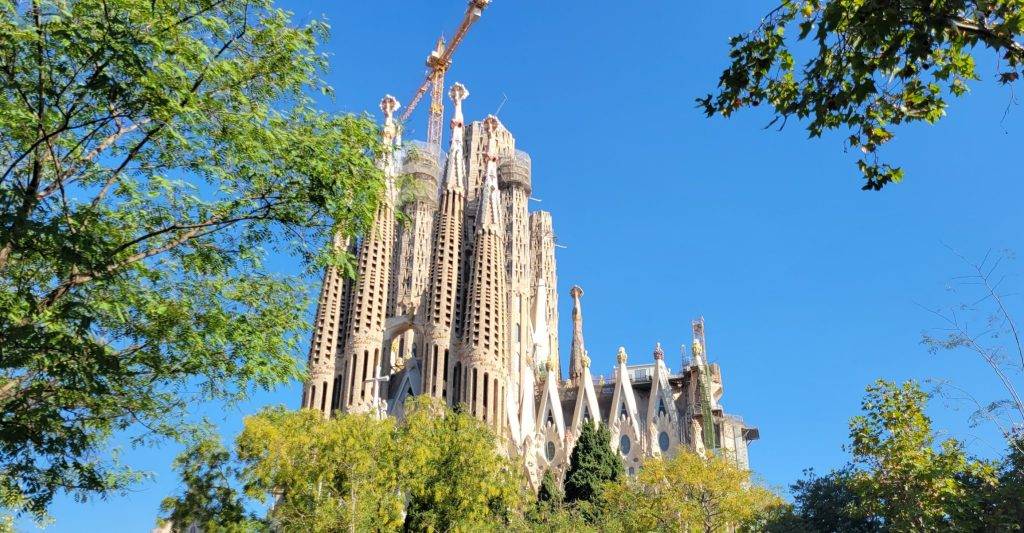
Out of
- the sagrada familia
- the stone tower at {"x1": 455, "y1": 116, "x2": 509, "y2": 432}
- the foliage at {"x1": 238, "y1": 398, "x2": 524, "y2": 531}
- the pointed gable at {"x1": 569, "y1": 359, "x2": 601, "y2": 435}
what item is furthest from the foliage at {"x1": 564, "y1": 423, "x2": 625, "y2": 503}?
the foliage at {"x1": 238, "y1": 398, "x2": 524, "y2": 531}

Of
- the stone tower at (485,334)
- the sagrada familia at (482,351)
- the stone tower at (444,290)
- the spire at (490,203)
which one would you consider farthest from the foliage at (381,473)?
the spire at (490,203)

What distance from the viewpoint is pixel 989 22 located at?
19.3 ft

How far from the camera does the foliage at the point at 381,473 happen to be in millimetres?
18594

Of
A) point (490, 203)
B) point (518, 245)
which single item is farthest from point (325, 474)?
point (518, 245)

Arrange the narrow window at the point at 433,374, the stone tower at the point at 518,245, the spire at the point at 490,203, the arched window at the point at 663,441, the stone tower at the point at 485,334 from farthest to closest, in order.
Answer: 1. the stone tower at the point at 518,245
2. the arched window at the point at 663,441
3. the spire at the point at 490,203
4. the narrow window at the point at 433,374
5. the stone tower at the point at 485,334

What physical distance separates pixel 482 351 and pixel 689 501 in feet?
60.9

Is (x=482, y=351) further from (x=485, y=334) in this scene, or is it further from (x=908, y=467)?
(x=908, y=467)

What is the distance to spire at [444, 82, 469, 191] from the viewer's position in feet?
158

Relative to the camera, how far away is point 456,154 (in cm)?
5106

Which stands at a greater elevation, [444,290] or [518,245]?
[518,245]

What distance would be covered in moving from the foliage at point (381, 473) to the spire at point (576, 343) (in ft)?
110

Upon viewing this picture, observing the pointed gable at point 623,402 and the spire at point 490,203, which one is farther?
the pointed gable at point 623,402

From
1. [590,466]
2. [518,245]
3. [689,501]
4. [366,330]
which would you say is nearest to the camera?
[689,501]

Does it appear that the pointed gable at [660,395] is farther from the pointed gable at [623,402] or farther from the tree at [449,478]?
the tree at [449,478]
